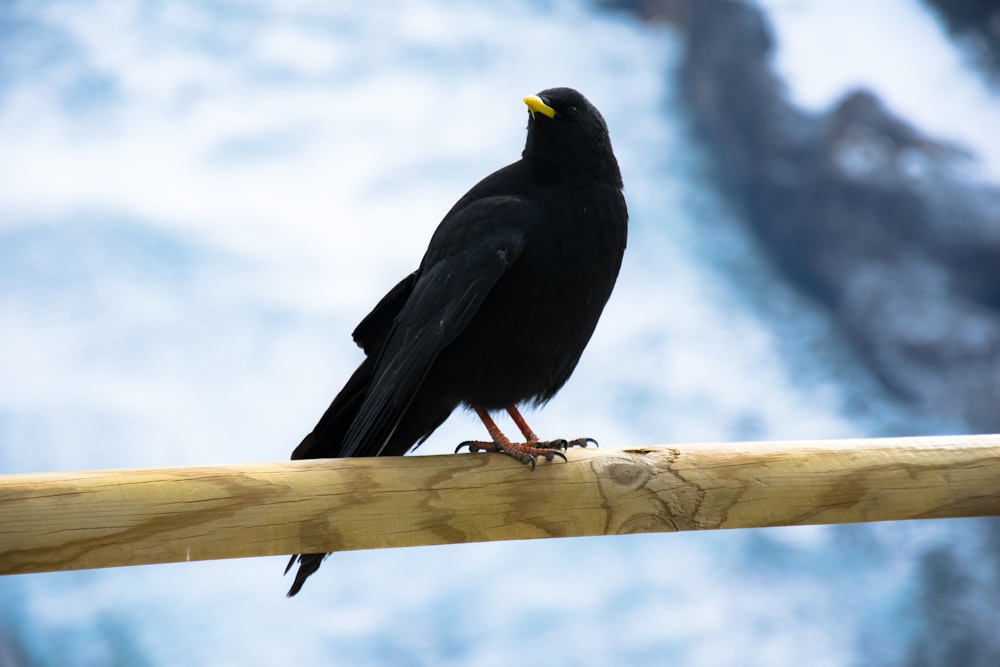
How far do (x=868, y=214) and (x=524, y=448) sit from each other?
390cm

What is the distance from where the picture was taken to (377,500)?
134 centimetres

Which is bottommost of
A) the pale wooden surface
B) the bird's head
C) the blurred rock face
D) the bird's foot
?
the pale wooden surface

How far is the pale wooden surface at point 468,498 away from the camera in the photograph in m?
1.19

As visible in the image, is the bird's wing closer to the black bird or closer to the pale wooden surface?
the black bird

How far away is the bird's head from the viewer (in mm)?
1687

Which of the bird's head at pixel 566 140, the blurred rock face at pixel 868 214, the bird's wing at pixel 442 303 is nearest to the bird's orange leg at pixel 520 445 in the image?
the bird's wing at pixel 442 303

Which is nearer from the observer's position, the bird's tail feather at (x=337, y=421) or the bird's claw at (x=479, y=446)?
the bird's claw at (x=479, y=446)

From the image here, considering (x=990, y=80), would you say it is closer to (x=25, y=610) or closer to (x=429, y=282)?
(x=429, y=282)

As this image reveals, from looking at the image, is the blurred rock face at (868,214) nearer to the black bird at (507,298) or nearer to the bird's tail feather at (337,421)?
the black bird at (507,298)

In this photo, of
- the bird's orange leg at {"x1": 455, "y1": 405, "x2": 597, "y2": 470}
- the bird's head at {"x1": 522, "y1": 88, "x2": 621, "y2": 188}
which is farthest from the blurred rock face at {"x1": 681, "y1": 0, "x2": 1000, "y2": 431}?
the bird's orange leg at {"x1": 455, "y1": 405, "x2": 597, "y2": 470}

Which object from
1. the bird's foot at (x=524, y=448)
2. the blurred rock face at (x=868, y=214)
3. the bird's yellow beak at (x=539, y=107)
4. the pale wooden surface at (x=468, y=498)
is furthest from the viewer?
the blurred rock face at (x=868, y=214)

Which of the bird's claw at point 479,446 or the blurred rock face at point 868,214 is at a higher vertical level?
the blurred rock face at point 868,214

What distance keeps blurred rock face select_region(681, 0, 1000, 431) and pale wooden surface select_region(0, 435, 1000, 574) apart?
3.52 meters

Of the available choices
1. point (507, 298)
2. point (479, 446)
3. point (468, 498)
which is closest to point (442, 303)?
point (507, 298)
